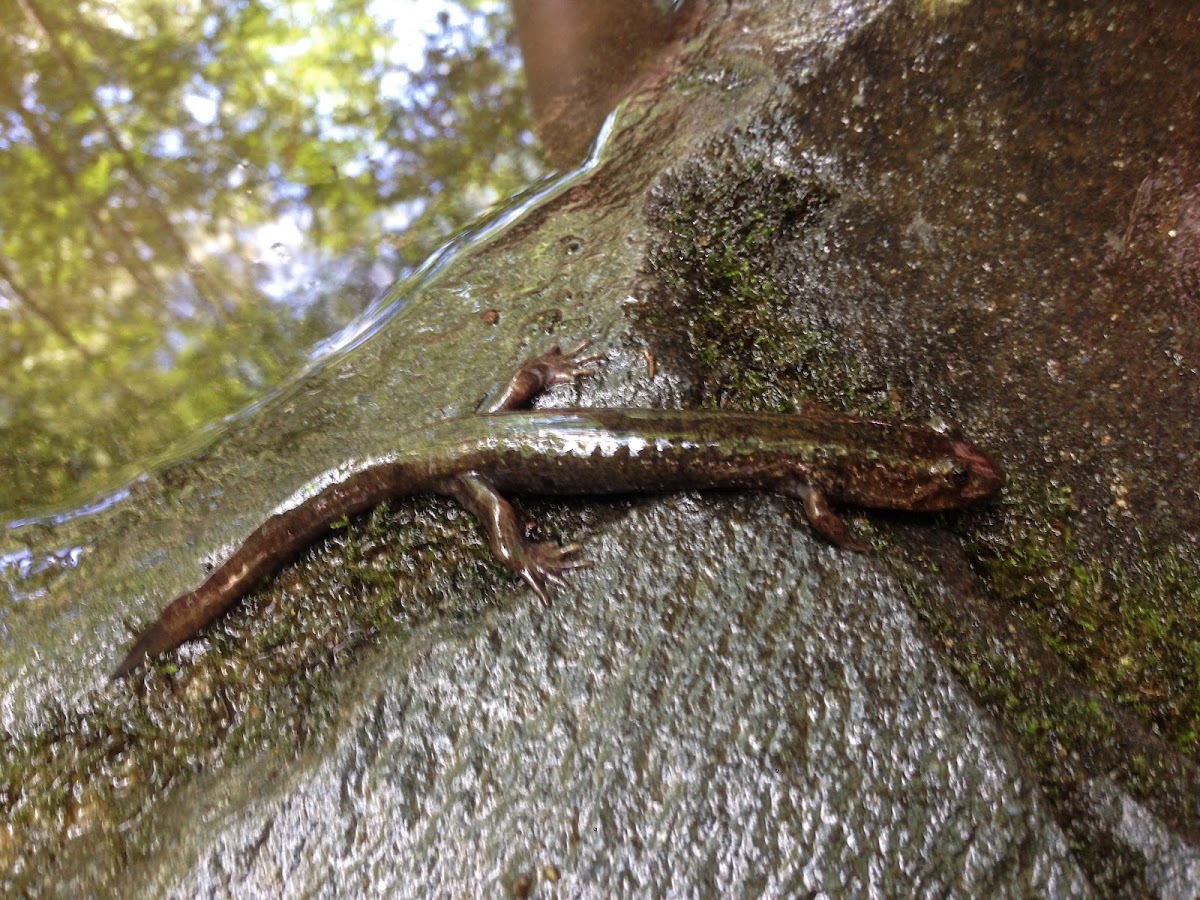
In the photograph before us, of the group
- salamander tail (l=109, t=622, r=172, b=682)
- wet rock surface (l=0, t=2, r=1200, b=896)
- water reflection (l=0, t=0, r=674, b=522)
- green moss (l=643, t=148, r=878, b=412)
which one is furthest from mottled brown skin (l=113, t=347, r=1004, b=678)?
water reflection (l=0, t=0, r=674, b=522)

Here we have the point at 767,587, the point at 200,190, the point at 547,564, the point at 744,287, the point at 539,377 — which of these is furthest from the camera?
the point at 200,190

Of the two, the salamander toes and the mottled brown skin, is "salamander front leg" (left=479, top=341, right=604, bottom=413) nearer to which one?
the mottled brown skin

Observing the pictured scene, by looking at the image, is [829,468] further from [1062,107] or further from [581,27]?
[581,27]

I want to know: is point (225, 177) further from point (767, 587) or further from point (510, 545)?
→ point (767, 587)

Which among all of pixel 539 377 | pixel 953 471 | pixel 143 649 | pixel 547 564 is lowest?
pixel 953 471

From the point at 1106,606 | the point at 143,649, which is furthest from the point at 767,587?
the point at 143,649

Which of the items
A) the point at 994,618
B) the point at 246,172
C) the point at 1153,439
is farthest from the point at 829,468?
the point at 246,172
